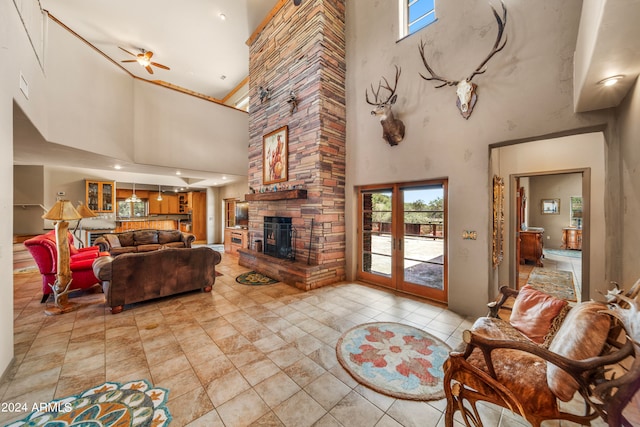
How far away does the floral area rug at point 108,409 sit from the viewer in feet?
4.87

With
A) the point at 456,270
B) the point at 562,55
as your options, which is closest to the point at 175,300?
the point at 456,270

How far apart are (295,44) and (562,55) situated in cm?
432

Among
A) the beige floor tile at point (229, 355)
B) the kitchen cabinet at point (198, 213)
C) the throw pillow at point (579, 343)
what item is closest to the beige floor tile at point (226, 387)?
the beige floor tile at point (229, 355)

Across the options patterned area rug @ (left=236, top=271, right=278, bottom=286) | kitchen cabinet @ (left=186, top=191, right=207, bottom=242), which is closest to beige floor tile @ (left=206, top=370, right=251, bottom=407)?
patterned area rug @ (left=236, top=271, right=278, bottom=286)

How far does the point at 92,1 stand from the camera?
4.99 metres

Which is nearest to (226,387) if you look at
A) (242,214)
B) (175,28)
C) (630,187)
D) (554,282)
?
(630,187)

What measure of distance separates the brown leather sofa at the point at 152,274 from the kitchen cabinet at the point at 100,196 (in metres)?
6.18

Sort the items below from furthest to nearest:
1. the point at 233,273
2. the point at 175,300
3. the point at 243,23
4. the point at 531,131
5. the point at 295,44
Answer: the point at 243,23 → the point at 233,273 → the point at 295,44 → the point at 175,300 → the point at 531,131

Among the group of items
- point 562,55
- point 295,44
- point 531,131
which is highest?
point 295,44

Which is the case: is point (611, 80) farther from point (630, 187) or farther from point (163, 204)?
point (163, 204)

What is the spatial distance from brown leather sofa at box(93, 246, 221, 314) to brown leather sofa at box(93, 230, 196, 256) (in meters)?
3.12

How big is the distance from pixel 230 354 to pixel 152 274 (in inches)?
81.8

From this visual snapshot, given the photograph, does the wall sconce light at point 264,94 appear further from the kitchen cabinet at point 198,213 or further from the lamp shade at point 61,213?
the kitchen cabinet at point 198,213

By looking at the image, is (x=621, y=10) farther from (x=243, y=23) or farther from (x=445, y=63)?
(x=243, y=23)
